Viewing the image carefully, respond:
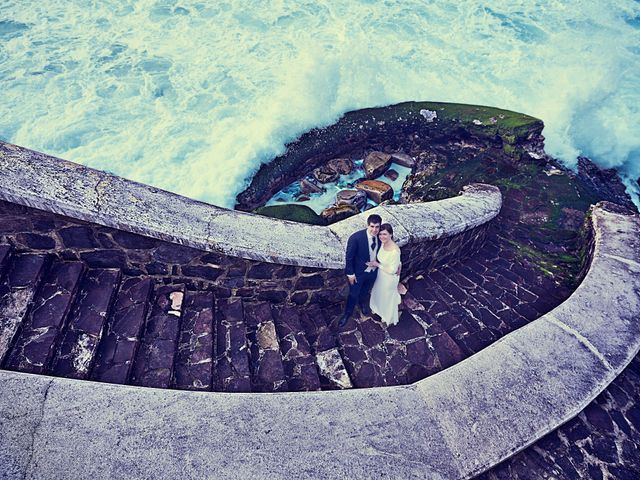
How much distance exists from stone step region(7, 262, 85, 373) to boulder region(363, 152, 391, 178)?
6.34m

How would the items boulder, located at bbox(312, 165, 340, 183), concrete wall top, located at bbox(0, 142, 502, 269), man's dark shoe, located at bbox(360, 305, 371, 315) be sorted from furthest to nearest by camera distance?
boulder, located at bbox(312, 165, 340, 183)
man's dark shoe, located at bbox(360, 305, 371, 315)
concrete wall top, located at bbox(0, 142, 502, 269)

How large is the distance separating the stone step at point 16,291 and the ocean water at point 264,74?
4956mm

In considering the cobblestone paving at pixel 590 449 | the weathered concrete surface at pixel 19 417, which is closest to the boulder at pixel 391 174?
the cobblestone paving at pixel 590 449

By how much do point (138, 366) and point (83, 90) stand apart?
9228 mm

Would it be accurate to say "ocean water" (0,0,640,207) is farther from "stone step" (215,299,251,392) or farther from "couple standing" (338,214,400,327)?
"couple standing" (338,214,400,327)

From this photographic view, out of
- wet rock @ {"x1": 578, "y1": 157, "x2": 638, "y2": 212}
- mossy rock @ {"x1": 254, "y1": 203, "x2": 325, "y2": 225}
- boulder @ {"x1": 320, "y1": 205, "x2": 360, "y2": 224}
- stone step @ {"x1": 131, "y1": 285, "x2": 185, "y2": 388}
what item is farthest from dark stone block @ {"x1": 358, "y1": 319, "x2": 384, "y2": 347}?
wet rock @ {"x1": 578, "y1": 157, "x2": 638, "y2": 212}

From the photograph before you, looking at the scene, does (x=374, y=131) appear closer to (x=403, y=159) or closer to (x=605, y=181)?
(x=403, y=159)

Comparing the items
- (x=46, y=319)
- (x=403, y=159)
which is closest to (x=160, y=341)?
(x=46, y=319)

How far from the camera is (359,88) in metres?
10.2

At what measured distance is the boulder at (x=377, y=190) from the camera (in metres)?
8.25

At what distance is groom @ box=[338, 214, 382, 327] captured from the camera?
3766 millimetres

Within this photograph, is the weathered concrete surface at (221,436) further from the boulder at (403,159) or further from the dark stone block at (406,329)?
the boulder at (403,159)

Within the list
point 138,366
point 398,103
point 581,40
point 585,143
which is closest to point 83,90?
point 398,103

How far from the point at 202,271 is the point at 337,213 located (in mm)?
4134
